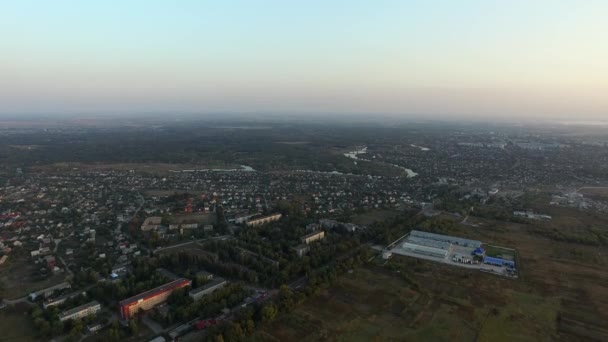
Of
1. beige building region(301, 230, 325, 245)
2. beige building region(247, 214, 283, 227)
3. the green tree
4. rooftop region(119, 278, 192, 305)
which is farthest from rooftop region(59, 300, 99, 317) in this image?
beige building region(247, 214, 283, 227)

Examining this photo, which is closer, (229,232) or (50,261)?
(50,261)

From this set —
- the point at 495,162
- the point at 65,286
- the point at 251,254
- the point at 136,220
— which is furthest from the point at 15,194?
the point at 495,162

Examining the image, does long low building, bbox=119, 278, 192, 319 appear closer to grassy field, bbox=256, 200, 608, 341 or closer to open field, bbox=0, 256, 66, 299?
grassy field, bbox=256, 200, 608, 341

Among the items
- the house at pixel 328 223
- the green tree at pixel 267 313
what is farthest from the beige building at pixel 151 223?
the green tree at pixel 267 313

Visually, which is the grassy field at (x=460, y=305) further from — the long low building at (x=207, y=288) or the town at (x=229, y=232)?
the long low building at (x=207, y=288)

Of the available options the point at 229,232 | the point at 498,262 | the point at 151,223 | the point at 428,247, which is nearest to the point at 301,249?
the point at 229,232

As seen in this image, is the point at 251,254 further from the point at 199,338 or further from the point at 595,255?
the point at 595,255

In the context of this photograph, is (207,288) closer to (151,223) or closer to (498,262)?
(151,223)
